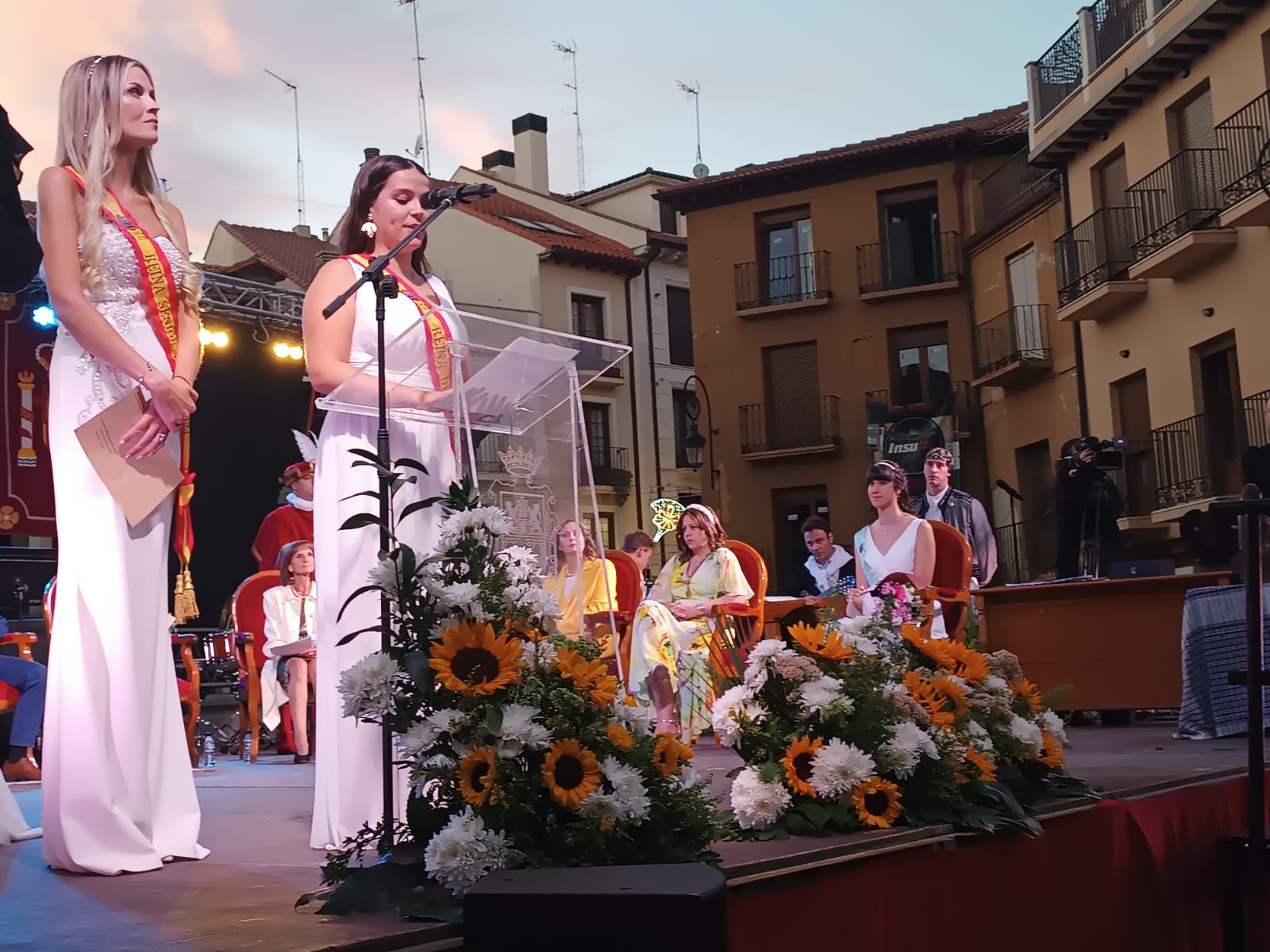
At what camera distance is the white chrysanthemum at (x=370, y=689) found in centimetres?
256

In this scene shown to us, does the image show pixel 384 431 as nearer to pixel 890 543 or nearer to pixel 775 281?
pixel 890 543

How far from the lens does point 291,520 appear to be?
422 inches

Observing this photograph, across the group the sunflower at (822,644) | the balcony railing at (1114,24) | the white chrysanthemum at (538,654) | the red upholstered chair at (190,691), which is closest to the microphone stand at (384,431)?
the white chrysanthemum at (538,654)

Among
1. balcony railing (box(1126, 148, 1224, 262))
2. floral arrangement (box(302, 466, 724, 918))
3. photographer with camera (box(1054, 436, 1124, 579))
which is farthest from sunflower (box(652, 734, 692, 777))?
balcony railing (box(1126, 148, 1224, 262))

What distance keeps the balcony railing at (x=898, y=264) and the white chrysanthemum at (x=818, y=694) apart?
26.2 meters

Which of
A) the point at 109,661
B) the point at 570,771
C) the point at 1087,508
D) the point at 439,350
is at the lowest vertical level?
the point at 570,771

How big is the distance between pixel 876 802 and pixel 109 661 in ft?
5.60

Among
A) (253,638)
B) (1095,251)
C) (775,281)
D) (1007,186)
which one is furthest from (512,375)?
(775,281)

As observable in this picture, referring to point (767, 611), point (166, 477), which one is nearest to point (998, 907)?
point (166, 477)

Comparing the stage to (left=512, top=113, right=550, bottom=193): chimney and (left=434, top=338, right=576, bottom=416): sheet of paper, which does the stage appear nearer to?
(left=434, top=338, right=576, bottom=416): sheet of paper

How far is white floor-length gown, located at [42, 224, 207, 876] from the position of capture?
3092mm

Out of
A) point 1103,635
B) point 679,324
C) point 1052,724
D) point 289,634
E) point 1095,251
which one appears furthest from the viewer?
point 679,324

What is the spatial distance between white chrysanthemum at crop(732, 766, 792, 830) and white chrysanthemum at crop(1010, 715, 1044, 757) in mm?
732

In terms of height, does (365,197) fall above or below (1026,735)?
above
